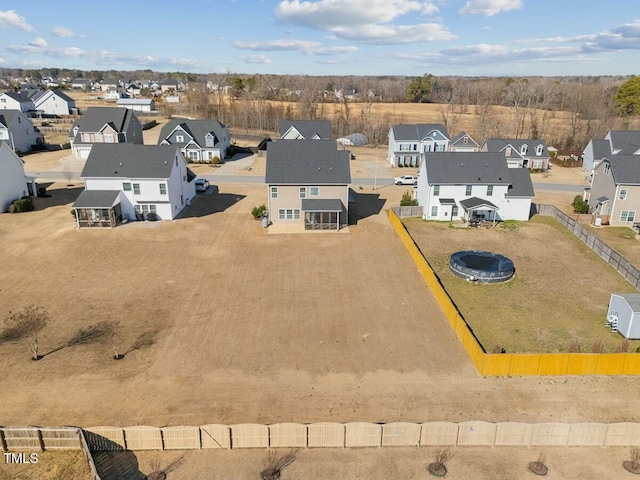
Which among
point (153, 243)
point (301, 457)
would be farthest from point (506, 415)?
point (153, 243)

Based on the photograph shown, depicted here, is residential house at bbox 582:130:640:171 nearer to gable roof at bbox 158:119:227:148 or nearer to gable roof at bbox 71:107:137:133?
gable roof at bbox 158:119:227:148

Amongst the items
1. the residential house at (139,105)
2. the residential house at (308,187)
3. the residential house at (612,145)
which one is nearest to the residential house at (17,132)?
the residential house at (139,105)

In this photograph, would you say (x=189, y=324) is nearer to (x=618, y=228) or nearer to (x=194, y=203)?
(x=194, y=203)

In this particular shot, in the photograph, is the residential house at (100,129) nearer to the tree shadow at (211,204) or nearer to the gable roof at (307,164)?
the tree shadow at (211,204)

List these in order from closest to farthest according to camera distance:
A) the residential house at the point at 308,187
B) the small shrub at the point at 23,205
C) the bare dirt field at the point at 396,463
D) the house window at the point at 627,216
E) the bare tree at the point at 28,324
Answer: the bare dirt field at the point at 396,463 < the bare tree at the point at 28,324 < the residential house at the point at 308,187 < the house window at the point at 627,216 < the small shrub at the point at 23,205

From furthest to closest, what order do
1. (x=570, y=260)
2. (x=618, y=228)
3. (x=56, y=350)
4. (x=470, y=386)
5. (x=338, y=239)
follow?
(x=618, y=228)
(x=338, y=239)
(x=570, y=260)
(x=56, y=350)
(x=470, y=386)

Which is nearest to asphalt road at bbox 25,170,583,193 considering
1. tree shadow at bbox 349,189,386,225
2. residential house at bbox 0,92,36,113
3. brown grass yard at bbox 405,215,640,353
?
tree shadow at bbox 349,189,386,225
